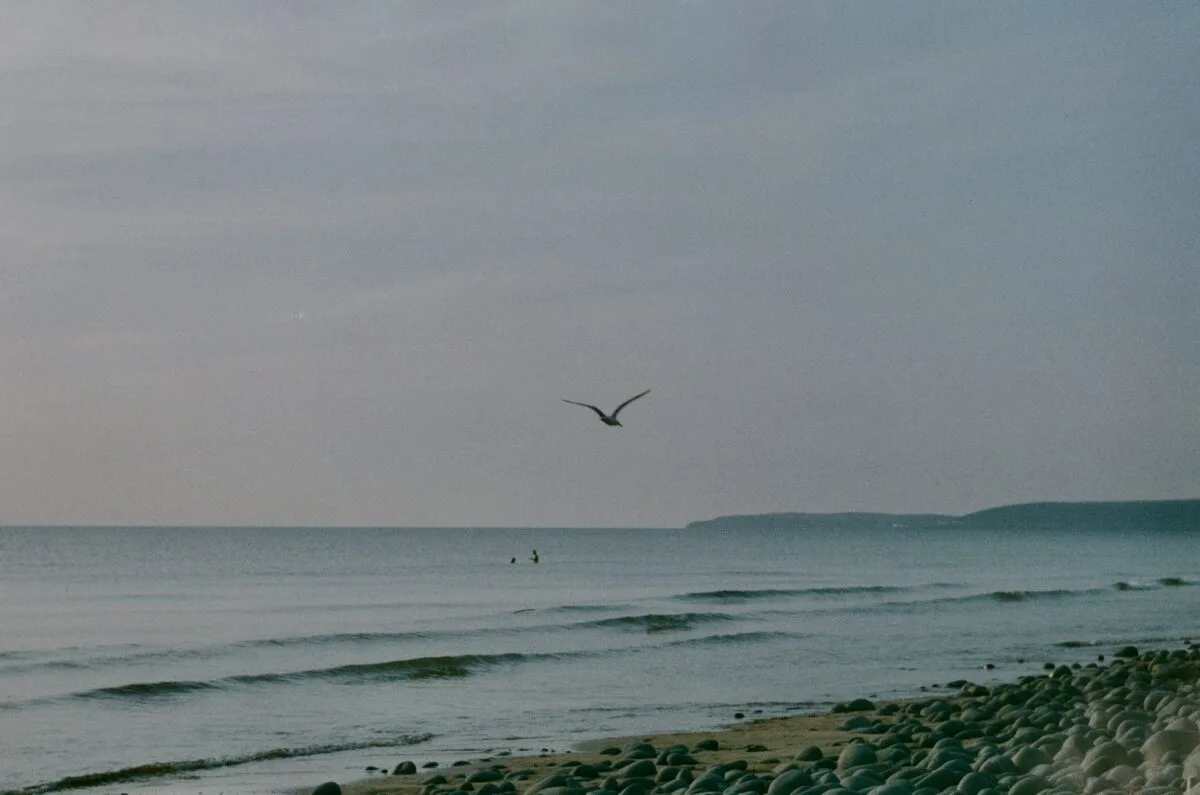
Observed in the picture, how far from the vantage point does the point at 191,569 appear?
7894cm

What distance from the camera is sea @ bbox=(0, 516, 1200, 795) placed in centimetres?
1884

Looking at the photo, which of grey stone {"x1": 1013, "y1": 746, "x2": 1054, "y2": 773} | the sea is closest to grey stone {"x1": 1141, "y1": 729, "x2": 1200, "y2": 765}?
grey stone {"x1": 1013, "y1": 746, "x2": 1054, "y2": 773}

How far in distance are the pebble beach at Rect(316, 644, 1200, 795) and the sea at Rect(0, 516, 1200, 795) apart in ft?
5.84

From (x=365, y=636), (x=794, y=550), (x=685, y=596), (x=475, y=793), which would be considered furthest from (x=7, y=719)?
(x=794, y=550)

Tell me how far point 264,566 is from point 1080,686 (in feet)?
230

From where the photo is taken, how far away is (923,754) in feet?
39.8

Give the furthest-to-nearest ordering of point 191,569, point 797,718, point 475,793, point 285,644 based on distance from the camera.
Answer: point 191,569
point 285,644
point 797,718
point 475,793

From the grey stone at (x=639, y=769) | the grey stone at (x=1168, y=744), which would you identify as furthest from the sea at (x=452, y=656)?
the grey stone at (x=1168, y=744)

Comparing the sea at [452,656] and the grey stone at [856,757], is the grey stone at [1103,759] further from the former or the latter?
the sea at [452,656]

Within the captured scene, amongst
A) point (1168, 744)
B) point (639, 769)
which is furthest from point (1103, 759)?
point (639, 769)

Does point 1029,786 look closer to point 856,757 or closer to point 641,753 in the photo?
point 856,757

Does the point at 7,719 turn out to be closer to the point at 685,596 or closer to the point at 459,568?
the point at 685,596

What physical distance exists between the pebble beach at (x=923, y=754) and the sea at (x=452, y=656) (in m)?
1.78

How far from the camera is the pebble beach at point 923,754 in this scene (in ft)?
31.7
